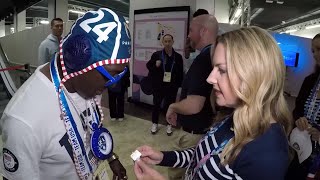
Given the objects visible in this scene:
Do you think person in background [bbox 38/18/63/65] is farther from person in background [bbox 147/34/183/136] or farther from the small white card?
the small white card

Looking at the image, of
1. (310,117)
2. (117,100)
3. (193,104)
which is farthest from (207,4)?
(193,104)

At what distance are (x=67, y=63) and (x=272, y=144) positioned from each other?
0.76m

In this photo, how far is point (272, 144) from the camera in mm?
888

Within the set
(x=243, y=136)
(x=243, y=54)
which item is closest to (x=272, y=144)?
(x=243, y=136)

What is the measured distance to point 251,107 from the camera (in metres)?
0.95

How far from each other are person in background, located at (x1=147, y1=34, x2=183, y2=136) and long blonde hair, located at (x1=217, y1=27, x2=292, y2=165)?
138 inches

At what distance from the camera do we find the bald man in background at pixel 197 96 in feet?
6.04

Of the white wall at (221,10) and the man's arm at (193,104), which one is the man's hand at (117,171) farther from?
the white wall at (221,10)

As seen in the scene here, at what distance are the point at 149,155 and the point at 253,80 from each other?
0.62 metres

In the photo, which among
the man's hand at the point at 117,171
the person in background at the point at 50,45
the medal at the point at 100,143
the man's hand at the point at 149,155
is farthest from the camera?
the person in background at the point at 50,45

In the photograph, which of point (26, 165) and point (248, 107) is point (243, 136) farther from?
point (26, 165)

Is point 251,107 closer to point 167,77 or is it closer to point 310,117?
point 310,117

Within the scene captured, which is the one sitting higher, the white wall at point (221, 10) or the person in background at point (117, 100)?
the white wall at point (221, 10)

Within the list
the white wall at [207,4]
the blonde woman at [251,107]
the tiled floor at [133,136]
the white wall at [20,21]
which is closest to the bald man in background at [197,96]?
the blonde woman at [251,107]
